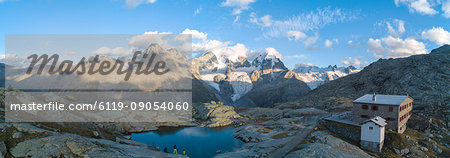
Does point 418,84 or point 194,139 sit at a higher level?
point 418,84

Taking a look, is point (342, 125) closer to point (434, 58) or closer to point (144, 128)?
point (144, 128)

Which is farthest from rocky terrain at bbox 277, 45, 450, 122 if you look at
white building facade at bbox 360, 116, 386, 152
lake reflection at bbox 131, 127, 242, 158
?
lake reflection at bbox 131, 127, 242, 158

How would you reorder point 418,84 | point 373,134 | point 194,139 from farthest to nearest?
1. point 418,84
2. point 194,139
3. point 373,134

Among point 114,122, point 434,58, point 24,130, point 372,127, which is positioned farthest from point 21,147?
point 434,58

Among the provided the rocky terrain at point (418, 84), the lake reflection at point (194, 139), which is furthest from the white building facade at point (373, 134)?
the lake reflection at point (194, 139)

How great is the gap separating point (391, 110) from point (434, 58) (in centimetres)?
10831

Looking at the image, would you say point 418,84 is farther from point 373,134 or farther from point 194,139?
point 194,139

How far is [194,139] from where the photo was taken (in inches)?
3223

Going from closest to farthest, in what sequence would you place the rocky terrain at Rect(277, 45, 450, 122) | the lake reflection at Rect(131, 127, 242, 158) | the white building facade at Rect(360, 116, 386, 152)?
the white building facade at Rect(360, 116, 386, 152) < the lake reflection at Rect(131, 127, 242, 158) < the rocky terrain at Rect(277, 45, 450, 122)

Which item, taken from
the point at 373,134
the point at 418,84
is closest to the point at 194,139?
the point at 373,134

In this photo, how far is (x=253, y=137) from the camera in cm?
7575

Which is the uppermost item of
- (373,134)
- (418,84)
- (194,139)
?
(418,84)

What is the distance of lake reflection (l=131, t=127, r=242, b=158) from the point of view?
6850 cm

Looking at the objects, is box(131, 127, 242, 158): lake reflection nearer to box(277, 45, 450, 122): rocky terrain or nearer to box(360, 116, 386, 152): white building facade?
box(360, 116, 386, 152): white building facade
